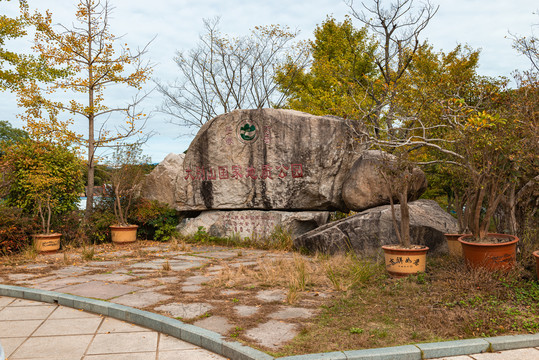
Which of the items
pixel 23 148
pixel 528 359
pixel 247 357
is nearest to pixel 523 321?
pixel 528 359

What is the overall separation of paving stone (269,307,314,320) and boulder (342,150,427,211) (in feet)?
14.3

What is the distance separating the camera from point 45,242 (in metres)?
7.99

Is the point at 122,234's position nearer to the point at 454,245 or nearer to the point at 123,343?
the point at 123,343

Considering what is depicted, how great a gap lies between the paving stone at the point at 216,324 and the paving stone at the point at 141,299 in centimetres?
84

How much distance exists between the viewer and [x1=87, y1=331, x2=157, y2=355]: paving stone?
3.29 m

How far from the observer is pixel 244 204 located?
9.59 m

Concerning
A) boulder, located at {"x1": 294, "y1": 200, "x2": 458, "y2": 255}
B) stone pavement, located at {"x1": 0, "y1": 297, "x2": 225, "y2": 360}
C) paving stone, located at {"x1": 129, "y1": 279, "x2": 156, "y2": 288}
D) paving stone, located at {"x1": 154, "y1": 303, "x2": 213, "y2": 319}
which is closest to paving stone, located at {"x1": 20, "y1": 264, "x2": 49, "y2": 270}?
paving stone, located at {"x1": 129, "y1": 279, "x2": 156, "y2": 288}

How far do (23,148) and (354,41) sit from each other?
42.5ft

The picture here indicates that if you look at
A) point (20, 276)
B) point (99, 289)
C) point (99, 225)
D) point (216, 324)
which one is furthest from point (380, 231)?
point (99, 225)

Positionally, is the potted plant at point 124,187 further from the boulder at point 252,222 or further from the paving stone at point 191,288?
the paving stone at point 191,288

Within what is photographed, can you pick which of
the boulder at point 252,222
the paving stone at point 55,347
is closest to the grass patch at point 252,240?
the boulder at point 252,222

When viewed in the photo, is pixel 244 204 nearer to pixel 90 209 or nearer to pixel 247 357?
pixel 90 209

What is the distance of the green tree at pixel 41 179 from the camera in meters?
8.21

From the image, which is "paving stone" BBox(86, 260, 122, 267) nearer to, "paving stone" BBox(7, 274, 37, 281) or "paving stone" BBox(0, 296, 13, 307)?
"paving stone" BBox(7, 274, 37, 281)
